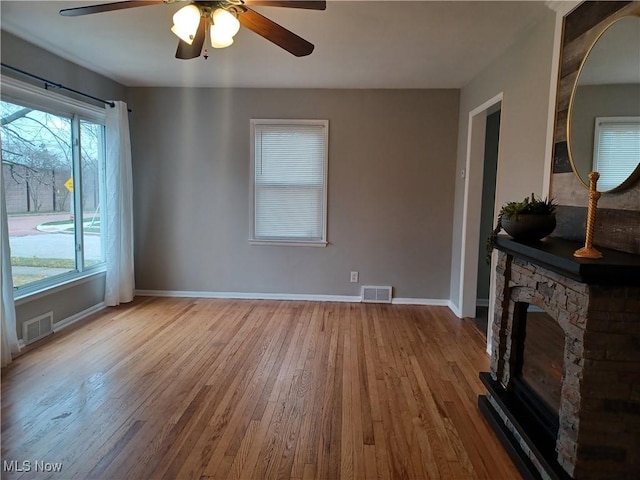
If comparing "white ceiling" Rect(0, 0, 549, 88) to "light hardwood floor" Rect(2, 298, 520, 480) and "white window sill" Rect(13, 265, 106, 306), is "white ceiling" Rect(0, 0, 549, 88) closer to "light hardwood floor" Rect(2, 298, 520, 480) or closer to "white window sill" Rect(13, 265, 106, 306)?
"white window sill" Rect(13, 265, 106, 306)

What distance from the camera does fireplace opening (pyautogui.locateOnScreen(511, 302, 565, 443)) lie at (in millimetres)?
1905

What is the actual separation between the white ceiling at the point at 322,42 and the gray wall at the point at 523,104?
110mm

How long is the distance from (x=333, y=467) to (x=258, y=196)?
133 inches

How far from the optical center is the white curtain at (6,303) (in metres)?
2.88

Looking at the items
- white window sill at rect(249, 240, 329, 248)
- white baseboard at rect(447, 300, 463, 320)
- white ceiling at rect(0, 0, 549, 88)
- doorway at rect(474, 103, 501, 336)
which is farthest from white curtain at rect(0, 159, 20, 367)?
doorway at rect(474, 103, 501, 336)

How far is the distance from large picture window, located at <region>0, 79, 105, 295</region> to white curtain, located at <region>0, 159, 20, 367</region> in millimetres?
309

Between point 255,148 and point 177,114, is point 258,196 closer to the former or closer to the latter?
point 255,148

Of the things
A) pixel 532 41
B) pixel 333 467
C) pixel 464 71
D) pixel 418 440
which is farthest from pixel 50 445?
pixel 464 71

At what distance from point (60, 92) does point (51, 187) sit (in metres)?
0.89

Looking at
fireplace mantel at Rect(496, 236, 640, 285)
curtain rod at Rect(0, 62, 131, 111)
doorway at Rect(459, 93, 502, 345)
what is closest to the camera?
fireplace mantel at Rect(496, 236, 640, 285)

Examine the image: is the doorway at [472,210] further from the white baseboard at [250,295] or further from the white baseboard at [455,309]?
the white baseboard at [250,295]

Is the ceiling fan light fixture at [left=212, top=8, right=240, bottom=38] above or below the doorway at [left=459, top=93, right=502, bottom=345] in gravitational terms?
above

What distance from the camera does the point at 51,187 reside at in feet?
11.9

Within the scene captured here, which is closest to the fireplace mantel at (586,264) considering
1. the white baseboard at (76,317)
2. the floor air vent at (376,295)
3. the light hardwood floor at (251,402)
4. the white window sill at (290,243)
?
the light hardwood floor at (251,402)
